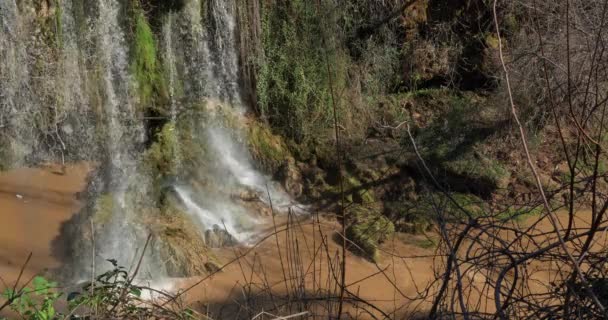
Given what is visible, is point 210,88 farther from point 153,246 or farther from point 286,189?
point 153,246

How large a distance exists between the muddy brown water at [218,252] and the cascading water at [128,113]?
0.26m

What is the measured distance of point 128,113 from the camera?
7.73 meters

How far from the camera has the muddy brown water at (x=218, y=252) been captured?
5742mm

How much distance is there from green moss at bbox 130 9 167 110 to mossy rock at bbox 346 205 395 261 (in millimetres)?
2806

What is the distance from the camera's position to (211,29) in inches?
320

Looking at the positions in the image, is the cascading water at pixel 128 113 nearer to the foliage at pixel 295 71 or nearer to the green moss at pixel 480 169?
the foliage at pixel 295 71

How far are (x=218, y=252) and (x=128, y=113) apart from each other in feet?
7.39

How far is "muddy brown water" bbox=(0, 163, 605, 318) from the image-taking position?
18.8ft

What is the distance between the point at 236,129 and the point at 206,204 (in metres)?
1.24

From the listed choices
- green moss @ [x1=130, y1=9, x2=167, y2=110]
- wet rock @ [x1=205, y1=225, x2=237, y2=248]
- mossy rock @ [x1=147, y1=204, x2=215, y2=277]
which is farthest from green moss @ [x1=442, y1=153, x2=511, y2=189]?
green moss @ [x1=130, y1=9, x2=167, y2=110]

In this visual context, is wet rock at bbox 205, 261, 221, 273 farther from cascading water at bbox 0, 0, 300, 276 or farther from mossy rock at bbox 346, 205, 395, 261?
mossy rock at bbox 346, 205, 395, 261

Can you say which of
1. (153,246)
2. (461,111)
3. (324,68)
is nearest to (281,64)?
(324,68)

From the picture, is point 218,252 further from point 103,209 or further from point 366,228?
point 366,228

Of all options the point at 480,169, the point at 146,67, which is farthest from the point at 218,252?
the point at 480,169
